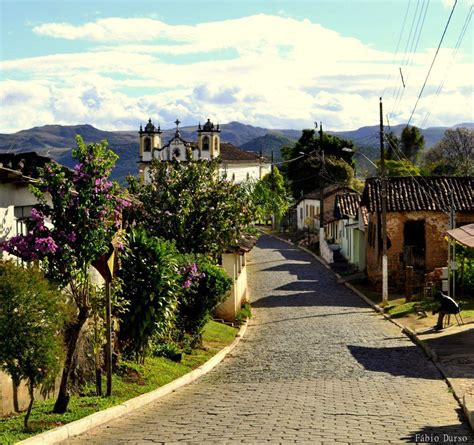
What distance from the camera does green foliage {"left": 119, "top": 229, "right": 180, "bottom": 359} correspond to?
64.1ft

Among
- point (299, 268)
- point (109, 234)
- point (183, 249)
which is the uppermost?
point (109, 234)

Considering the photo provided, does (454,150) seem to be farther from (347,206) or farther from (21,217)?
(21,217)

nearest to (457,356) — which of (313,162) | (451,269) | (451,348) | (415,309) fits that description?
(451,348)

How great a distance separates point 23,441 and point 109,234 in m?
4.36

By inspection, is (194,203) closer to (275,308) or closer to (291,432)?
(275,308)

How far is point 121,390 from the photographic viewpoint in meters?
16.5

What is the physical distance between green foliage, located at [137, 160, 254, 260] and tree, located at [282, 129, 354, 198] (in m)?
53.0

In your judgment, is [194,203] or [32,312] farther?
[194,203]

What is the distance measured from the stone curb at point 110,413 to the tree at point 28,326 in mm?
592

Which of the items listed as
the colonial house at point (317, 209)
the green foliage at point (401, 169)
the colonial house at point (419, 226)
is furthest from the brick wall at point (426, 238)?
the green foliage at point (401, 169)

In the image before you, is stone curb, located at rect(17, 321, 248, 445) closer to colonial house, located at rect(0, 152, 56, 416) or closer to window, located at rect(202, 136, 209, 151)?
colonial house, located at rect(0, 152, 56, 416)

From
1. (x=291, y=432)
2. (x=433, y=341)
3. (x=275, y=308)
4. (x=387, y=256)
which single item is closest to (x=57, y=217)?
(x=291, y=432)

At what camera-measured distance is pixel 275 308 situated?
3628cm

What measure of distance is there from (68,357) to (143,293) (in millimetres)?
5446
